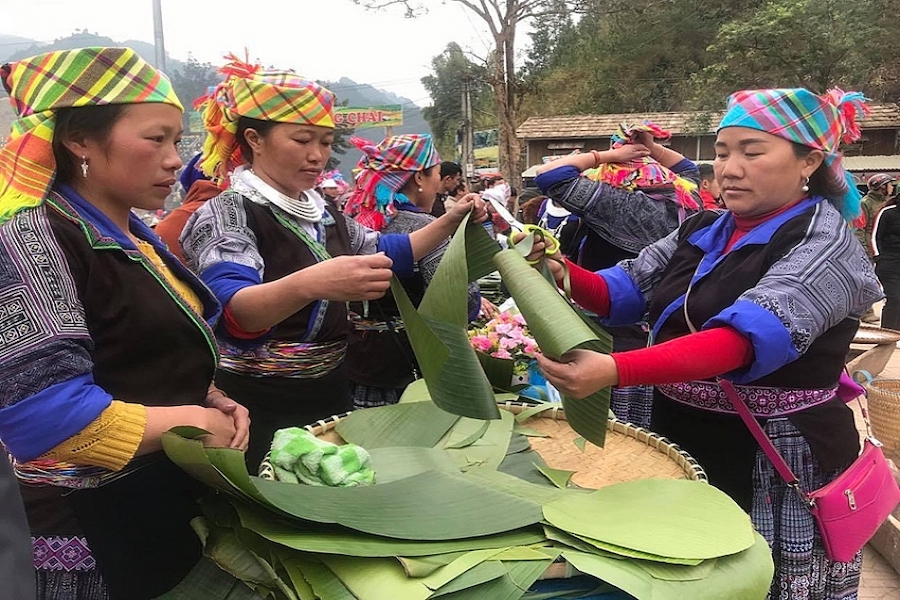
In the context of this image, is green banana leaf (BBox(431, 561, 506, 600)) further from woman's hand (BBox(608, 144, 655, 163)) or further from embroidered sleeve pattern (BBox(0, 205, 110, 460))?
woman's hand (BBox(608, 144, 655, 163))

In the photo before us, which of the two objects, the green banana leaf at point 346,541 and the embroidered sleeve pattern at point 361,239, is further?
the embroidered sleeve pattern at point 361,239

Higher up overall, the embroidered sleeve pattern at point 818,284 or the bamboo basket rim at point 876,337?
the embroidered sleeve pattern at point 818,284

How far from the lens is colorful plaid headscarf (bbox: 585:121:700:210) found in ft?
10.0

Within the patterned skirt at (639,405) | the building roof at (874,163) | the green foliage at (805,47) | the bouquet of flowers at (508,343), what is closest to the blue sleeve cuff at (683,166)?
the bouquet of flowers at (508,343)

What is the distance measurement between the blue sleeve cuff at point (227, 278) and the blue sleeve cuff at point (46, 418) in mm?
513

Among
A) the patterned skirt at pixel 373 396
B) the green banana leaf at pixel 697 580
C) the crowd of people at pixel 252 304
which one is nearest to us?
the green banana leaf at pixel 697 580

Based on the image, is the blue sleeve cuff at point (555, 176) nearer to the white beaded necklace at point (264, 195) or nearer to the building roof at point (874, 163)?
the white beaded necklace at point (264, 195)

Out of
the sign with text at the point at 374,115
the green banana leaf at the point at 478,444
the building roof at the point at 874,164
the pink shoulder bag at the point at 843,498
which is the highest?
the sign with text at the point at 374,115

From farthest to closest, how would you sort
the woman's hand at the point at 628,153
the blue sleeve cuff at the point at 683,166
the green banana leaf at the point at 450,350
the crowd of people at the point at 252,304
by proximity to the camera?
the blue sleeve cuff at the point at 683,166 < the woman's hand at the point at 628,153 < the green banana leaf at the point at 450,350 < the crowd of people at the point at 252,304

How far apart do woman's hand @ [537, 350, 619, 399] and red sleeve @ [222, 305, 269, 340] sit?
0.72 m

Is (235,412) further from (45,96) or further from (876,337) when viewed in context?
(876,337)

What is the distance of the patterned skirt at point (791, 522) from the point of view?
66.5 inches

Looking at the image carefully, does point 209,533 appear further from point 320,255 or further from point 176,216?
point 176,216

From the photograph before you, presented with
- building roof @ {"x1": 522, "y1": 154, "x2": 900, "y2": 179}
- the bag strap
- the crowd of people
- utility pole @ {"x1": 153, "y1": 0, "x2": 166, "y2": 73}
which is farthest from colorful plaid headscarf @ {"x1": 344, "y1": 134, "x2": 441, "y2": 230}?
building roof @ {"x1": 522, "y1": 154, "x2": 900, "y2": 179}
